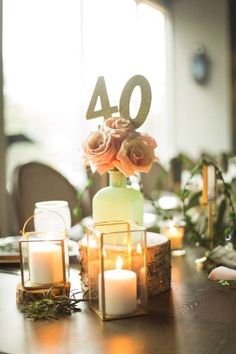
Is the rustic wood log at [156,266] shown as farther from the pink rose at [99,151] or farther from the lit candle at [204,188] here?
the lit candle at [204,188]

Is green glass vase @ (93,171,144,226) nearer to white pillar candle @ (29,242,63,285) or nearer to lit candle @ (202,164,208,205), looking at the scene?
white pillar candle @ (29,242,63,285)

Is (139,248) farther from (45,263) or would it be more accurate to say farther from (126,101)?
(126,101)

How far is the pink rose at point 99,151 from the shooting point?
125cm

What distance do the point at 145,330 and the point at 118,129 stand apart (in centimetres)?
50

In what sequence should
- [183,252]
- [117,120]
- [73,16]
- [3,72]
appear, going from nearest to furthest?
[117,120] < [183,252] < [3,72] < [73,16]

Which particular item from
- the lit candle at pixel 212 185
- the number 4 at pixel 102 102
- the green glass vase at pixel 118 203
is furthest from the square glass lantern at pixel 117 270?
the lit candle at pixel 212 185

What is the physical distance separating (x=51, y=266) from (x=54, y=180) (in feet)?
4.08

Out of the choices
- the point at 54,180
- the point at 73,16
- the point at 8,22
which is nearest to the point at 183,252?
the point at 54,180

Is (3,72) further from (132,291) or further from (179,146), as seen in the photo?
(179,146)

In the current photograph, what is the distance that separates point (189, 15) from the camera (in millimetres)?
5496


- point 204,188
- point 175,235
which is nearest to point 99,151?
point 204,188

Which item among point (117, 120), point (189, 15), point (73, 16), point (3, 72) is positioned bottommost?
point (117, 120)

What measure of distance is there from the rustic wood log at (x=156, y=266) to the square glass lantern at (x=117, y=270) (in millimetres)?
84

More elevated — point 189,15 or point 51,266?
point 189,15
